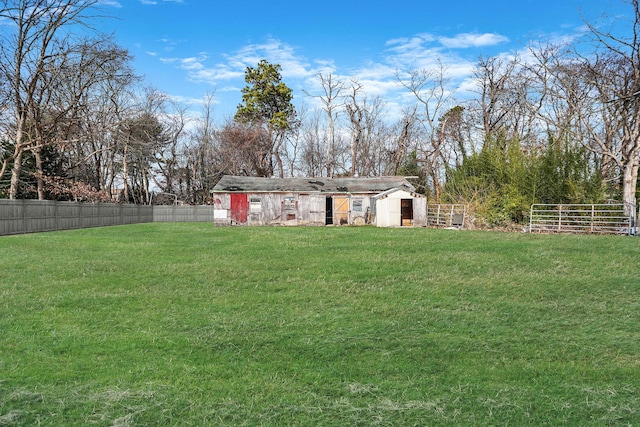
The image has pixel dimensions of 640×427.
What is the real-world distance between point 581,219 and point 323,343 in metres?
19.1

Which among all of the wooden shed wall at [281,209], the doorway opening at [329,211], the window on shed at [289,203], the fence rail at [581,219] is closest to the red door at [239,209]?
the wooden shed wall at [281,209]

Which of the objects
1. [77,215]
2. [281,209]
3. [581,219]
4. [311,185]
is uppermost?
[311,185]

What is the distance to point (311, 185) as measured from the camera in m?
30.9

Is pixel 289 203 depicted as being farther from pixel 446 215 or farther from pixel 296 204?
pixel 446 215

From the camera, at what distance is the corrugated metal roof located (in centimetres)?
3005

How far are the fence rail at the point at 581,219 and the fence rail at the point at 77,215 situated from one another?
2357 centimetres

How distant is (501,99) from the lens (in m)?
35.3

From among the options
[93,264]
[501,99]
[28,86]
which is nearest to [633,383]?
[93,264]

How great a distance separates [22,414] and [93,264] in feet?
26.7

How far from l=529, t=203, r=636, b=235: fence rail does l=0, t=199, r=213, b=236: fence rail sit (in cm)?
2357

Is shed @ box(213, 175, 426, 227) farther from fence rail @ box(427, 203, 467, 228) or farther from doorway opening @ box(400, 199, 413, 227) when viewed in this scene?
fence rail @ box(427, 203, 467, 228)

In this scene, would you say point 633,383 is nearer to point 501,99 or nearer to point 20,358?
point 20,358

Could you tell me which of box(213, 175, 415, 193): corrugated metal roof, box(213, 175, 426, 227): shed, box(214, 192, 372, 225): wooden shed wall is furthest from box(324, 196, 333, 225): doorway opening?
box(213, 175, 415, 193): corrugated metal roof

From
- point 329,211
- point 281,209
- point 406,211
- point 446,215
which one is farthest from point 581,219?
point 281,209
